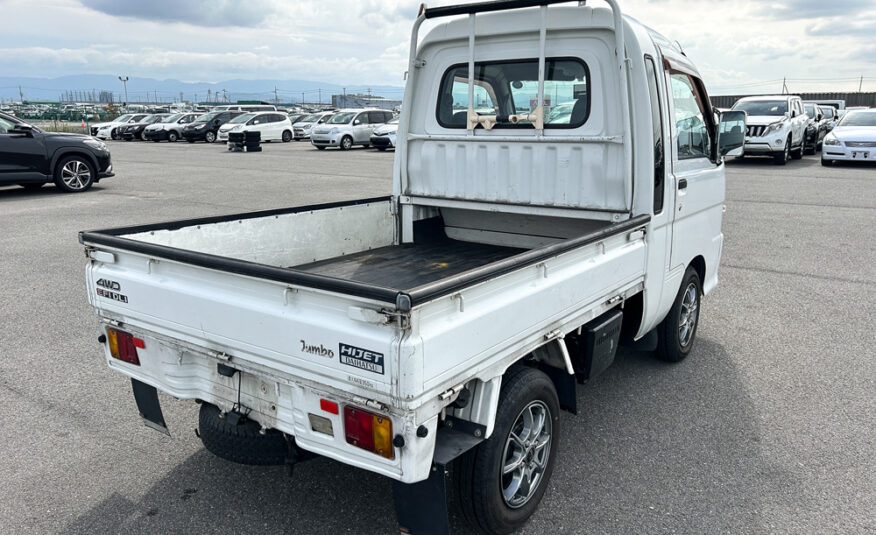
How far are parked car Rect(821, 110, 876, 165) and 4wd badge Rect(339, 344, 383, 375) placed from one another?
64.1ft

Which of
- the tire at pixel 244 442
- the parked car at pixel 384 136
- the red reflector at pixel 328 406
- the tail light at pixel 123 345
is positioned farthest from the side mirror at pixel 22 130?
the parked car at pixel 384 136

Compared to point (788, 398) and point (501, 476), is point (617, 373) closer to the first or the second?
point (788, 398)

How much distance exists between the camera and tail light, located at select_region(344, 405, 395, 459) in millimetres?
2300

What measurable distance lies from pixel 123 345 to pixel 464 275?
187cm

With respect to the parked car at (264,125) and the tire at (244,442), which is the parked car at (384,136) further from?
the tire at (244,442)

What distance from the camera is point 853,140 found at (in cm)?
1769

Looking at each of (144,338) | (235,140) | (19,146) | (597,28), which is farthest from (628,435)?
(235,140)

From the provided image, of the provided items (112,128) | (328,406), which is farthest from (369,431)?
(112,128)

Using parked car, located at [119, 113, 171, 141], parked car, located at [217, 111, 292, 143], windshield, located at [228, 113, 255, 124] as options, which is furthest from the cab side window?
parked car, located at [119, 113, 171, 141]

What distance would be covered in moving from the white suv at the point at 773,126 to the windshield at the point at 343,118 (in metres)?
15.8

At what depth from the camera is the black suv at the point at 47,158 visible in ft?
40.7

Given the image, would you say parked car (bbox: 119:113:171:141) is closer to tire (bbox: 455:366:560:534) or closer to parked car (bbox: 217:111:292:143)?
parked car (bbox: 217:111:292:143)

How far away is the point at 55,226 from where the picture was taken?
9.98 metres

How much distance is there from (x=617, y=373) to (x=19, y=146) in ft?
41.3
